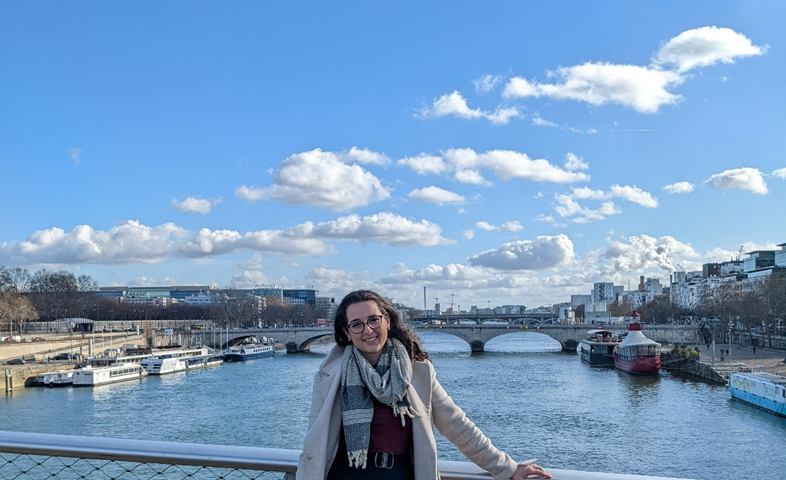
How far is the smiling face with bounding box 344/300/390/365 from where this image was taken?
72.1 inches

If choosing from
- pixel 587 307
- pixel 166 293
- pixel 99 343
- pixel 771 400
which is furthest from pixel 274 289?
pixel 771 400

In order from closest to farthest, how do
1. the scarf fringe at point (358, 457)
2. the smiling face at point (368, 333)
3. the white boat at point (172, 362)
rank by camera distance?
the scarf fringe at point (358, 457) → the smiling face at point (368, 333) → the white boat at point (172, 362)

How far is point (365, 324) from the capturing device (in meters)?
1.84

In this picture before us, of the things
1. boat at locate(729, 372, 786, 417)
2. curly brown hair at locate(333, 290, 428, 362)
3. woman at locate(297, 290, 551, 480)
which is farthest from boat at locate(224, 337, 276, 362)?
woman at locate(297, 290, 551, 480)

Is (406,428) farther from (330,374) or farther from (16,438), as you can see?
(16,438)

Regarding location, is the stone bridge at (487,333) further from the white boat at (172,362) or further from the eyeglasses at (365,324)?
the eyeglasses at (365,324)

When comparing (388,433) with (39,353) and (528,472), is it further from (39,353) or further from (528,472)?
(39,353)

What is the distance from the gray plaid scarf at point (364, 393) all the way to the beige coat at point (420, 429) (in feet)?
0.08

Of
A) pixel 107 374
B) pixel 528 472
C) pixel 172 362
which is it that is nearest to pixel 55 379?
pixel 107 374

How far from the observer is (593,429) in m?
16.7

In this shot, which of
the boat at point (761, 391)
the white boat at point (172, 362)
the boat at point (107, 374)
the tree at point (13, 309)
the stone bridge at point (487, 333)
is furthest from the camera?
the stone bridge at point (487, 333)

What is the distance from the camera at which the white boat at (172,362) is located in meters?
32.0

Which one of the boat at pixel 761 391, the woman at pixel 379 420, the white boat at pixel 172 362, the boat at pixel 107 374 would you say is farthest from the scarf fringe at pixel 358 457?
the white boat at pixel 172 362

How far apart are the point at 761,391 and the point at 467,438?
67.1 ft
